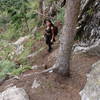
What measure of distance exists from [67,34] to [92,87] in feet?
5.66

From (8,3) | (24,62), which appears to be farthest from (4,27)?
(24,62)

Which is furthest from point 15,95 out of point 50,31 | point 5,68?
point 50,31

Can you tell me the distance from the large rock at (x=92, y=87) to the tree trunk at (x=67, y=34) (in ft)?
2.86

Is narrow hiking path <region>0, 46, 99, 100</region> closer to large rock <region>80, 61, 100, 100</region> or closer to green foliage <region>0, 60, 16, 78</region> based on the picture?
large rock <region>80, 61, 100, 100</region>

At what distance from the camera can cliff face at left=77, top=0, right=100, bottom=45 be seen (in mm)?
9094

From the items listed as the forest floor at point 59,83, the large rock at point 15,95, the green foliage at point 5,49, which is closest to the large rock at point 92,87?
the forest floor at point 59,83

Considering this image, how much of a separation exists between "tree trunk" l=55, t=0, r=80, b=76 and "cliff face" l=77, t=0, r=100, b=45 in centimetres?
229

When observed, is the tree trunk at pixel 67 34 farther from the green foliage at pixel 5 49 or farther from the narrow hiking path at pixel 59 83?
the green foliage at pixel 5 49

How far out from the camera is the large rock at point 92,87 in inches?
241

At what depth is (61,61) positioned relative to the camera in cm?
723

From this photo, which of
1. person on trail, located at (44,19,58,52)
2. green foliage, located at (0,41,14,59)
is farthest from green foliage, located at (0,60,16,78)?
green foliage, located at (0,41,14,59)

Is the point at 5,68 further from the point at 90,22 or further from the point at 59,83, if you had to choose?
the point at 90,22

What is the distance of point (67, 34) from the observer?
6.74m

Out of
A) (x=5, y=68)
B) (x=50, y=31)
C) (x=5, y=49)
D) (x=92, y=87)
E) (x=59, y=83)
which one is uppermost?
(x=50, y=31)
